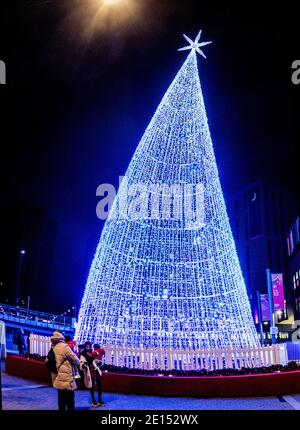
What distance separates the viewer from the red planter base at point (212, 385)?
10086mm

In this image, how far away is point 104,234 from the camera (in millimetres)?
12711

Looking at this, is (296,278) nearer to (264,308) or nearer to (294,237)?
(294,237)

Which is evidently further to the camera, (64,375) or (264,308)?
(264,308)

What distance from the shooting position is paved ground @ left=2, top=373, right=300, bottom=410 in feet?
27.6

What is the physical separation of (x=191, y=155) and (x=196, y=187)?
38.5 inches

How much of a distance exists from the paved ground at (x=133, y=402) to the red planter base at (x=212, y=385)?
Result: 277 millimetres

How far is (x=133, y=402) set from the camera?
923 cm

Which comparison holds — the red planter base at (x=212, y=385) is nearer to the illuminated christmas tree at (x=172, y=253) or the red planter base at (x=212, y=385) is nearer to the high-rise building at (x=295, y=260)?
the illuminated christmas tree at (x=172, y=253)

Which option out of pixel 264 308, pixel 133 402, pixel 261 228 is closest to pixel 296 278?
pixel 264 308

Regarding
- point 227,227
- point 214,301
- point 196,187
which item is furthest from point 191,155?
point 214,301

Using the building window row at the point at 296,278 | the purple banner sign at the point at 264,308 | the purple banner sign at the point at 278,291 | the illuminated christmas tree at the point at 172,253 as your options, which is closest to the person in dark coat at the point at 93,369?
the illuminated christmas tree at the point at 172,253

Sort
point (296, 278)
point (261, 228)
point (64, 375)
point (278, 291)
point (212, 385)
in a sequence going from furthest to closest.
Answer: point (261, 228)
point (296, 278)
point (278, 291)
point (212, 385)
point (64, 375)

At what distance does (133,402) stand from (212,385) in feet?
6.72

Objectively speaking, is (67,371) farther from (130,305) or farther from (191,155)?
(191,155)
